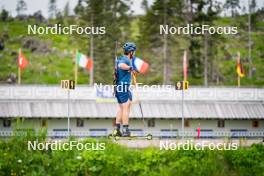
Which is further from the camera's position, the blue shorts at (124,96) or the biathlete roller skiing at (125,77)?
the blue shorts at (124,96)

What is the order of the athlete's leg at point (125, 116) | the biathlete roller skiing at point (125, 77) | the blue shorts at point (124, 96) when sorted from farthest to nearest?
the athlete's leg at point (125, 116), the blue shorts at point (124, 96), the biathlete roller skiing at point (125, 77)

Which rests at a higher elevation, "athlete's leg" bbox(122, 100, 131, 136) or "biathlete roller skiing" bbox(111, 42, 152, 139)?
"biathlete roller skiing" bbox(111, 42, 152, 139)

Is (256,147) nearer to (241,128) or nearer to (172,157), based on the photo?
(172,157)

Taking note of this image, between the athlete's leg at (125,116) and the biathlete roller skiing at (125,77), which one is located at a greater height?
the biathlete roller skiing at (125,77)

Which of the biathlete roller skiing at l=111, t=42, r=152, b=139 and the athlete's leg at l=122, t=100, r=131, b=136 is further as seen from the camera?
the athlete's leg at l=122, t=100, r=131, b=136

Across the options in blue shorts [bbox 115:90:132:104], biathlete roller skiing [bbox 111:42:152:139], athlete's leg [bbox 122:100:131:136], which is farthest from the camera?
athlete's leg [bbox 122:100:131:136]

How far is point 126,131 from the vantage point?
14180 mm

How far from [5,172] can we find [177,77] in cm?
4504

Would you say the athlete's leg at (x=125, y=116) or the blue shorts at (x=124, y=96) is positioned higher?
the blue shorts at (x=124, y=96)

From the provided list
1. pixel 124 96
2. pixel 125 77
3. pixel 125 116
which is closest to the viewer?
pixel 125 77

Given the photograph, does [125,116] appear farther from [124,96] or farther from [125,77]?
[125,77]

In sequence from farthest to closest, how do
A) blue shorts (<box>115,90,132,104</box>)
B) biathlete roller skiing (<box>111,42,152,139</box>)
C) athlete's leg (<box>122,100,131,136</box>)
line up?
athlete's leg (<box>122,100,131,136</box>)
blue shorts (<box>115,90,132,104</box>)
biathlete roller skiing (<box>111,42,152,139</box>)

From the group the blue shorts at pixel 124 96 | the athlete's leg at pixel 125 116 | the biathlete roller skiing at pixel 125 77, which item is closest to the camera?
the biathlete roller skiing at pixel 125 77

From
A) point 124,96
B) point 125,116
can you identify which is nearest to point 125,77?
point 124,96
